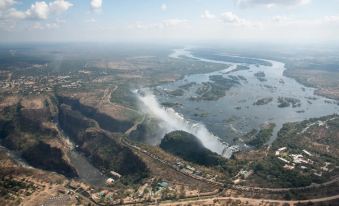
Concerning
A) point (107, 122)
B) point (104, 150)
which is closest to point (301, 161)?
point (104, 150)

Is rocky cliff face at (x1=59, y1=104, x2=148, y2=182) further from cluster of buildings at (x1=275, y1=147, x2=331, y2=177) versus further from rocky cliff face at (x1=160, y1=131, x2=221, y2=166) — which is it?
cluster of buildings at (x1=275, y1=147, x2=331, y2=177)

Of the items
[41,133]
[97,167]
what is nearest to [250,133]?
[97,167]

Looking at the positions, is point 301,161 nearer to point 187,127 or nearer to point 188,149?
point 188,149

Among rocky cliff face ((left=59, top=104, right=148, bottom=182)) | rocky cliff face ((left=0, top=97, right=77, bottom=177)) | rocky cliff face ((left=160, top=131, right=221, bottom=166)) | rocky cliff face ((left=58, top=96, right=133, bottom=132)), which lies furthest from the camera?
rocky cliff face ((left=58, top=96, right=133, bottom=132))

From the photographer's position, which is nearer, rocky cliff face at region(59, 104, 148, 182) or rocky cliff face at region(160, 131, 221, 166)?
rocky cliff face at region(59, 104, 148, 182)

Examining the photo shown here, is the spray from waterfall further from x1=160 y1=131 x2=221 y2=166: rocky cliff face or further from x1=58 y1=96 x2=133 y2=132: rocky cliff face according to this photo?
x1=58 y1=96 x2=133 y2=132: rocky cliff face

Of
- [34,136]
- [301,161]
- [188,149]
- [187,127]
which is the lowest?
[34,136]

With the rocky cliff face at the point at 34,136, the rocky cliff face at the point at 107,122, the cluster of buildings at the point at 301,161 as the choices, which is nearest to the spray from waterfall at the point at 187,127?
the rocky cliff face at the point at 107,122

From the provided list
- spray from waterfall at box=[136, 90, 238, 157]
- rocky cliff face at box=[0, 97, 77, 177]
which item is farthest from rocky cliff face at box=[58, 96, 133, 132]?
rocky cliff face at box=[0, 97, 77, 177]

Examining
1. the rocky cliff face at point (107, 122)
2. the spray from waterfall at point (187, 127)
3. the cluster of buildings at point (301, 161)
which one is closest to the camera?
the cluster of buildings at point (301, 161)

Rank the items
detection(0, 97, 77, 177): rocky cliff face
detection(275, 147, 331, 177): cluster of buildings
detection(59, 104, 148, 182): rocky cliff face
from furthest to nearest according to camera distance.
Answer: detection(0, 97, 77, 177): rocky cliff face, detection(59, 104, 148, 182): rocky cliff face, detection(275, 147, 331, 177): cluster of buildings

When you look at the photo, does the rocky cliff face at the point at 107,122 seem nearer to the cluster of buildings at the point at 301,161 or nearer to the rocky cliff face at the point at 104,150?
the rocky cliff face at the point at 104,150

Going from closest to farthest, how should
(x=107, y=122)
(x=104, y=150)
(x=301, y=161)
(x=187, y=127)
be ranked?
(x=301, y=161), (x=104, y=150), (x=187, y=127), (x=107, y=122)
